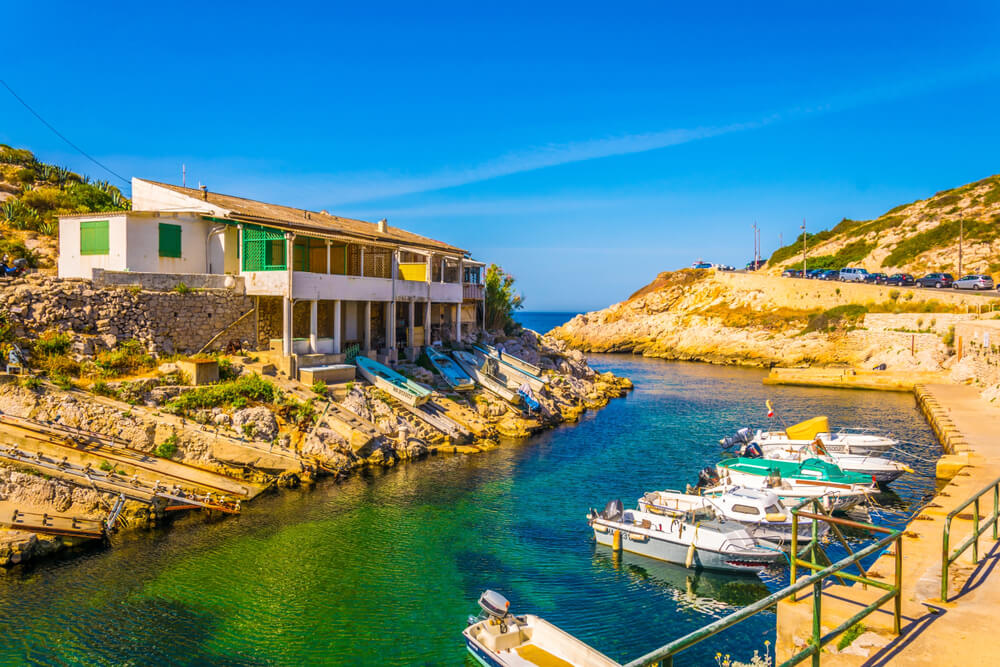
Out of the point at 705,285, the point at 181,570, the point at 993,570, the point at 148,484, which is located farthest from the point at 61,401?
the point at 705,285

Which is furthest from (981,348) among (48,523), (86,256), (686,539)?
(86,256)

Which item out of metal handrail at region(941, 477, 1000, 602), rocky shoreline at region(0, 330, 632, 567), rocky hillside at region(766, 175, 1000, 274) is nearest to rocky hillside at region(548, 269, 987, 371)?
rocky hillside at region(766, 175, 1000, 274)

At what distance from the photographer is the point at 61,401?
20.7 metres

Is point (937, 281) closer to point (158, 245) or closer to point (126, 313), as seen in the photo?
point (158, 245)

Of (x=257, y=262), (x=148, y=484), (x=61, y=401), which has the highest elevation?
(x=257, y=262)

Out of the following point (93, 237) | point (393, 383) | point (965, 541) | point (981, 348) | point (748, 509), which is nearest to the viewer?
point (965, 541)

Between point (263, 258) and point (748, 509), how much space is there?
74.7ft

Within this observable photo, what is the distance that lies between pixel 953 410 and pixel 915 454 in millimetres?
7812

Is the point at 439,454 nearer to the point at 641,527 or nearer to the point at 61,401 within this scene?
the point at 641,527

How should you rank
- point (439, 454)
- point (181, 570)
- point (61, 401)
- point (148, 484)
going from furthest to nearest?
point (439, 454), point (61, 401), point (148, 484), point (181, 570)

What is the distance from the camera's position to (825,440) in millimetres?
27938

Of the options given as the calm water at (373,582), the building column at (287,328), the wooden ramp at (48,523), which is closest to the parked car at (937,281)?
the calm water at (373,582)

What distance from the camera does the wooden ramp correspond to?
1609 centimetres

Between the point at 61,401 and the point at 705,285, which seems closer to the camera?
the point at 61,401
